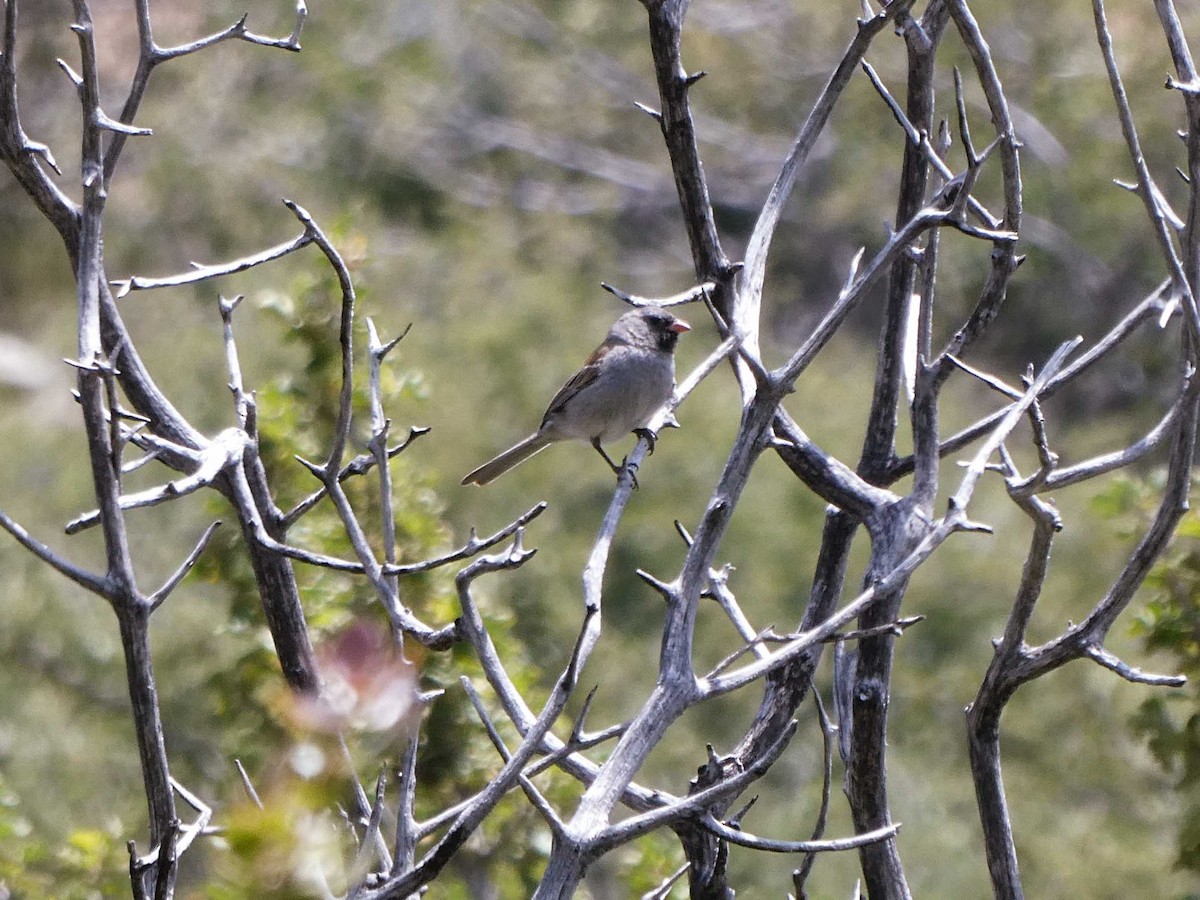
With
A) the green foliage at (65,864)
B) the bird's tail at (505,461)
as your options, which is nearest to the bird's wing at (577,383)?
the bird's tail at (505,461)

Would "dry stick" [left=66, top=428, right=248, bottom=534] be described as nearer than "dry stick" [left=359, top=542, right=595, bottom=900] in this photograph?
No

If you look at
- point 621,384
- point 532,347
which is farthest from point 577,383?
point 532,347

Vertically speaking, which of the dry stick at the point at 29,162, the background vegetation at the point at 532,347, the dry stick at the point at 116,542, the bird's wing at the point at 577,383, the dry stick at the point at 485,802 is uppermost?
the background vegetation at the point at 532,347

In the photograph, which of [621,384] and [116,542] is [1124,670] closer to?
[116,542]

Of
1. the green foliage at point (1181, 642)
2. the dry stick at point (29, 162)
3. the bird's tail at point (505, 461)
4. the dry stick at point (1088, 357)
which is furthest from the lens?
the bird's tail at point (505, 461)

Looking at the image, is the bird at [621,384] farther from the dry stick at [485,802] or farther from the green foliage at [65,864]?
the dry stick at [485,802]

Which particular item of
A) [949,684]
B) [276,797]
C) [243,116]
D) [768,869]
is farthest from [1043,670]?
[243,116]

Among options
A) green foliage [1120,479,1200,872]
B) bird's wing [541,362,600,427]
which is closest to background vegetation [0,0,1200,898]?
green foliage [1120,479,1200,872]

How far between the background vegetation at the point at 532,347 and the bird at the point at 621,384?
0.59m

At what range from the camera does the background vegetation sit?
4.73 meters

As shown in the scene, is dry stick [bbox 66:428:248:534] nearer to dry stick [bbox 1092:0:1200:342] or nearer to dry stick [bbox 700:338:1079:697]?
dry stick [bbox 700:338:1079:697]

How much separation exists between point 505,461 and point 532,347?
7.15 meters

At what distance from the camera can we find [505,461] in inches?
225

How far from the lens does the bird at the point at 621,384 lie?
5527 mm
